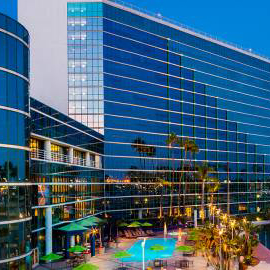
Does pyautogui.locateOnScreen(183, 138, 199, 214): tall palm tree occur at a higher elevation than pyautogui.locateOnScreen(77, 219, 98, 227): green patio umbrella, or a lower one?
higher

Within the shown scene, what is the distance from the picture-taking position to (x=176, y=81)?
104750 millimetres

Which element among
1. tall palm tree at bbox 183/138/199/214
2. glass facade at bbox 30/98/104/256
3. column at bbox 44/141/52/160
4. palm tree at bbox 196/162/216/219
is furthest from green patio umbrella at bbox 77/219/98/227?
tall palm tree at bbox 183/138/199/214

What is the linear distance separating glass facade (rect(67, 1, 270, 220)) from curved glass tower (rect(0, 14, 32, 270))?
52.1m

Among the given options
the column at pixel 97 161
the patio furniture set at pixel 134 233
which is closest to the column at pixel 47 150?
the patio furniture set at pixel 134 233

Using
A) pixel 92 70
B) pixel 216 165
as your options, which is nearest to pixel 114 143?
pixel 92 70

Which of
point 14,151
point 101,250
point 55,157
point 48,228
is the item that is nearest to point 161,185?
point 101,250

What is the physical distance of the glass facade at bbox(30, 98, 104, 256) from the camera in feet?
154

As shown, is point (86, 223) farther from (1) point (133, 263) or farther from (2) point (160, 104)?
(2) point (160, 104)

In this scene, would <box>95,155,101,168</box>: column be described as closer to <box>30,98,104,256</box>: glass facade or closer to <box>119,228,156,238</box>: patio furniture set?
<box>30,98,104,256</box>: glass facade

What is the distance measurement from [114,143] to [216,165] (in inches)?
1387

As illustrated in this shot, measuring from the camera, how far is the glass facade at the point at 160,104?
88.6 meters

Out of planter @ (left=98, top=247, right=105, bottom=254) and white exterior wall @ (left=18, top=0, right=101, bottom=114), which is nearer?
planter @ (left=98, top=247, right=105, bottom=254)

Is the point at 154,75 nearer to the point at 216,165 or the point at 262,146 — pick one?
the point at 216,165

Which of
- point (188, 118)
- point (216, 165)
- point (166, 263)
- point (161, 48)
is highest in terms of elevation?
point (161, 48)
